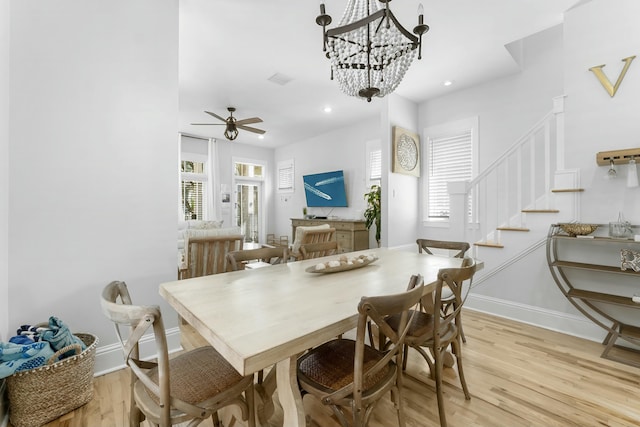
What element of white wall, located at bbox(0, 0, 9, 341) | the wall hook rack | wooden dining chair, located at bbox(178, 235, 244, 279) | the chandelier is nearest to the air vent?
the chandelier

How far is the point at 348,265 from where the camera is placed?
1.91 m

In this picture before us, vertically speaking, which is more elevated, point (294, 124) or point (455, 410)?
point (294, 124)

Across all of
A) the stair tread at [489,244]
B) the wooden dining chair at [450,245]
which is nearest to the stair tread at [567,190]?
the stair tread at [489,244]

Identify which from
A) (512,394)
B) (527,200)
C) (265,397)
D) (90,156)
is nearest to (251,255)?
(265,397)

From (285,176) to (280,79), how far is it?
4149 millimetres

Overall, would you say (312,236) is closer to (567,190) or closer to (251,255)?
(251,255)

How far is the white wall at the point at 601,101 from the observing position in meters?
2.42

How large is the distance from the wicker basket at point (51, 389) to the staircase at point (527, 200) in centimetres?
370

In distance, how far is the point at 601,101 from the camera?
2.57 metres

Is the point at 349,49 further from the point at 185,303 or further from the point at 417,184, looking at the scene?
the point at 417,184

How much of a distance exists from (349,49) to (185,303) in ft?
5.92

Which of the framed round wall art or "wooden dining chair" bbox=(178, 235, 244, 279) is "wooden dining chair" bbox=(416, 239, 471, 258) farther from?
"wooden dining chair" bbox=(178, 235, 244, 279)

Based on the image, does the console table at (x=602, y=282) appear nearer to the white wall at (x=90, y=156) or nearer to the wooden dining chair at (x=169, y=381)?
the wooden dining chair at (x=169, y=381)

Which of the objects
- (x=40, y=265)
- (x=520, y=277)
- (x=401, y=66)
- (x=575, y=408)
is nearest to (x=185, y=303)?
(x=40, y=265)
